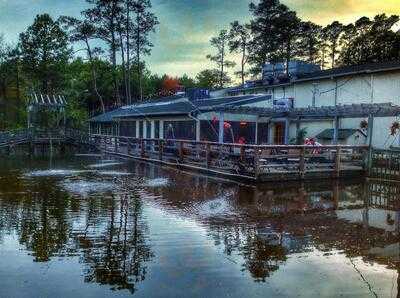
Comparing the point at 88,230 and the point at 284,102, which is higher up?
the point at 284,102

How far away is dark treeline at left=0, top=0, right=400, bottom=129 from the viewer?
4806 cm

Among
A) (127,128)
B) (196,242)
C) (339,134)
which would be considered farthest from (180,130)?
(196,242)

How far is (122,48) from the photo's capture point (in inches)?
1934

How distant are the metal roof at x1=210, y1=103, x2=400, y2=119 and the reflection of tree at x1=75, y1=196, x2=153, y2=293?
40.1 feet

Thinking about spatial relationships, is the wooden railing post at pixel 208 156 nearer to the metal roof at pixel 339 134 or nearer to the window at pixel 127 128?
the metal roof at pixel 339 134

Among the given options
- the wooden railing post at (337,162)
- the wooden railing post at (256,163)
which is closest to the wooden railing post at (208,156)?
the wooden railing post at (256,163)

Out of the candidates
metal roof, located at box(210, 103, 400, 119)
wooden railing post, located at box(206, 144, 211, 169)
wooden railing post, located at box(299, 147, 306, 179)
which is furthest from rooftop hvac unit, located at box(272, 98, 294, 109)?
wooden railing post, located at box(299, 147, 306, 179)

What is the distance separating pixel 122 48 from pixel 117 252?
44.5 metres

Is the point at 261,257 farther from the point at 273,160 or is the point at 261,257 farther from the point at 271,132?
the point at 271,132

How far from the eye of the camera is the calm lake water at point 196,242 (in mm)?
5613

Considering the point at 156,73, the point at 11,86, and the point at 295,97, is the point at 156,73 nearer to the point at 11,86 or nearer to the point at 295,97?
the point at 11,86

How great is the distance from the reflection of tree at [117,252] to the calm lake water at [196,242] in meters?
0.02

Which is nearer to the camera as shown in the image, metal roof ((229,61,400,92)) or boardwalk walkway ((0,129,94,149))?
metal roof ((229,61,400,92))

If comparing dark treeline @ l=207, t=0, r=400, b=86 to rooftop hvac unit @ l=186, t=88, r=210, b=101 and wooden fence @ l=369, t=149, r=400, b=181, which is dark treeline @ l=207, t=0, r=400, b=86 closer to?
rooftop hvac unit @ l=186, t=88, r=210, b=101
